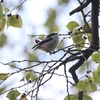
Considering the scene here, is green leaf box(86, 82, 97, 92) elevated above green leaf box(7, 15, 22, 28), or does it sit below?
below

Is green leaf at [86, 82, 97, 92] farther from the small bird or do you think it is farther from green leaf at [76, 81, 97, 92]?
the small bird

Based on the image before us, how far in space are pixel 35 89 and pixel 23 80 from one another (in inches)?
5.8

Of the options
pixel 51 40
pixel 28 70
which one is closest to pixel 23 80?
pixel 28 70

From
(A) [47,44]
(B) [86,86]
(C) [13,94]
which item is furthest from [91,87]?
(A) [47,44]

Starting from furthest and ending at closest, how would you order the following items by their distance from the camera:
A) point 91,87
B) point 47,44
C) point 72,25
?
point 47,44 < point 72,25 < point 91,87

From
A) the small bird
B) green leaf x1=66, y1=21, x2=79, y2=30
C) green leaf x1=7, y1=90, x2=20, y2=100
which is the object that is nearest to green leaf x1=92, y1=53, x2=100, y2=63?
green leaf x1=66, y1=21, x2=79, y2=30

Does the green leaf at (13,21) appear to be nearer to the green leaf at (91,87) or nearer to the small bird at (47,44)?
the green leaf at (91,87)

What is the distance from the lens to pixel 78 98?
121 centimetres

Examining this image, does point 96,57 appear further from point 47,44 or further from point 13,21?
point 47,44

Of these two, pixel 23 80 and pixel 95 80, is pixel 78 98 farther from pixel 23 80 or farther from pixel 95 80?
pixel 23 80

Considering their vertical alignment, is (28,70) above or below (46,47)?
below

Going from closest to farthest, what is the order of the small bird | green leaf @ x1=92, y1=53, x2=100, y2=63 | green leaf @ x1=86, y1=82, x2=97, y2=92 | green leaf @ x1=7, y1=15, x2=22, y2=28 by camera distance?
green leaf @ x1=86, y1=82, x2=97, y2=92 < green leaf @ x1=92, y1=53, x2=100, y2=63 < green leaf @ x1=7, y1=15, x2=22, y2=28 < the small bird

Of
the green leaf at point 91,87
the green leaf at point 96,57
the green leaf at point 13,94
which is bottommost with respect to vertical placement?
the green leaf at point 91,87

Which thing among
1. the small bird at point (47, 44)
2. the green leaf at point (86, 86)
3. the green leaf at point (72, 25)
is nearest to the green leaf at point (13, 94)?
the green leaf at point (86, 86)
